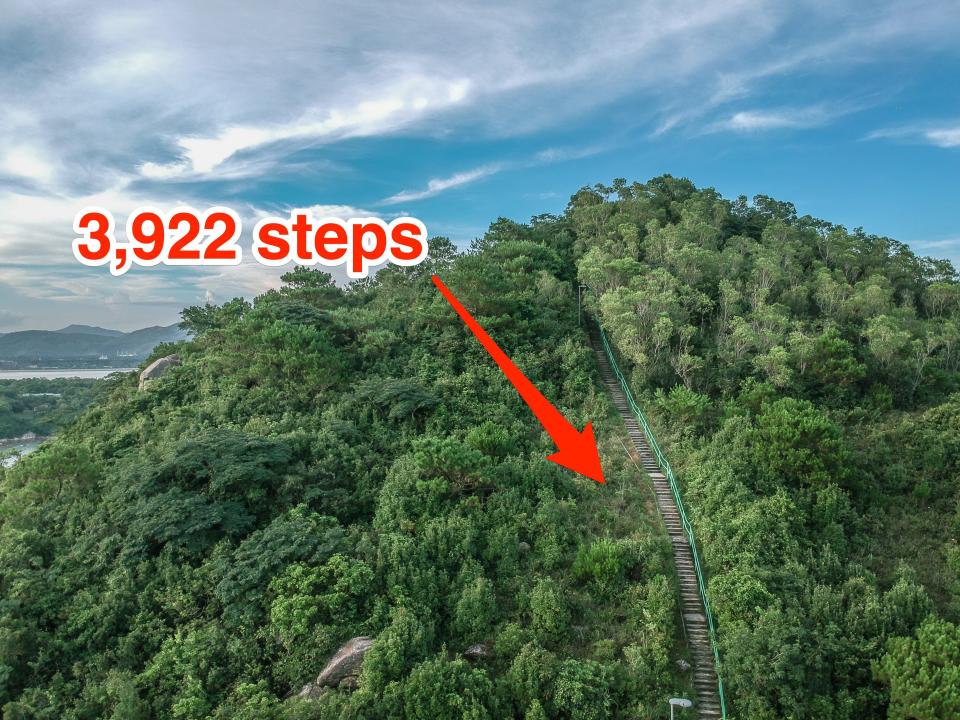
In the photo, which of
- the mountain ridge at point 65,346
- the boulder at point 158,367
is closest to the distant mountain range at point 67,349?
the mountain ridge at point 65,346

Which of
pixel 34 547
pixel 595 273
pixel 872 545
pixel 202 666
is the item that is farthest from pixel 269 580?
pixel 595 273

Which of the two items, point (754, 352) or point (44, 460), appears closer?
point (44, 460)

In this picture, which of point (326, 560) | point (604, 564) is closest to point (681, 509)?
point (604, 564)

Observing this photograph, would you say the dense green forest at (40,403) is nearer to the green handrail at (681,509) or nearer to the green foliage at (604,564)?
the green handrail at (681,509)

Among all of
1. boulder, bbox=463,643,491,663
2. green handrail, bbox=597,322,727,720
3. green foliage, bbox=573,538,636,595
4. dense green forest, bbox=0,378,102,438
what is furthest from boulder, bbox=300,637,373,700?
dense green forest, bbox=0,378,102,438

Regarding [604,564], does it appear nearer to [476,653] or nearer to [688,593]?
[688,593]

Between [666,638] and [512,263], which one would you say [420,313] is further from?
[666,638]

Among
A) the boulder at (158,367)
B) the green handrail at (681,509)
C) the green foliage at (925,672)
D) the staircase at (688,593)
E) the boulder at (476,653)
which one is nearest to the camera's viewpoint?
the green foliage at (925,672)
